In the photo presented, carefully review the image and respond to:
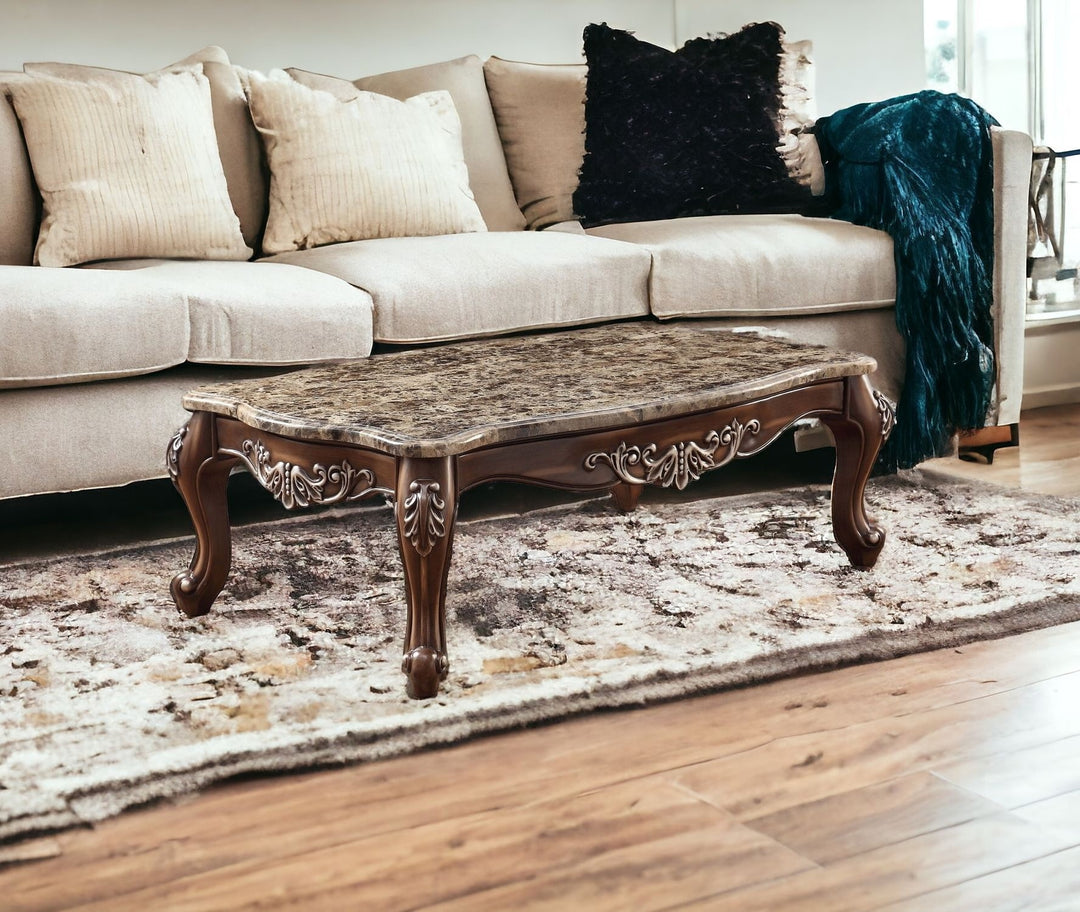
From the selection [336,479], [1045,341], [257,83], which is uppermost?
[257,83]

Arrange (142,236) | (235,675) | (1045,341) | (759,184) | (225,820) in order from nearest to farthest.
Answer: (225,820)
(235,675)
(142,236)
(759,184)
(1045,341)

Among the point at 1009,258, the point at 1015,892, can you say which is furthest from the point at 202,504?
the point at 1009,258

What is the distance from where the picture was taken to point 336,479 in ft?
4.90

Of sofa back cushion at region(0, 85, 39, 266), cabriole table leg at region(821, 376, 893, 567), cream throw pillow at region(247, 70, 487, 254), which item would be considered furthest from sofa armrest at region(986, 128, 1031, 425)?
sofa back cushion at region(0, 85, 39, 266)

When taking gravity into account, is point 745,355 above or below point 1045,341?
above

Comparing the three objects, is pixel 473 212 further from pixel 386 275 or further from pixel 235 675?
pixel 235 675

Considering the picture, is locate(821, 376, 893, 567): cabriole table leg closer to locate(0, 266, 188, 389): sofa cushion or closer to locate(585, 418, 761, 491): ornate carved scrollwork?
locate(585, 418, 761, 491): ornate carved scrollwork

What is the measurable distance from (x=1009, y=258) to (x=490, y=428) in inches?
67.9

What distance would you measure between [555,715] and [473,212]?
1.73 m

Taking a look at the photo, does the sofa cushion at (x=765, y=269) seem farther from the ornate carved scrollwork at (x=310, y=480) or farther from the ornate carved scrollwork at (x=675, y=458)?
the ornate carved scrollwork at (x=310, y=480)

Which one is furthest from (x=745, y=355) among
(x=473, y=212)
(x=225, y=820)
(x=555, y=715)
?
(x=473, y=212)

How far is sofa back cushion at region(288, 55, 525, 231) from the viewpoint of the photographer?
3070 mm

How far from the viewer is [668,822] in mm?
1182

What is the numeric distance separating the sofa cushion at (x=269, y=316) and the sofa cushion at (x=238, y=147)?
0.55 m
